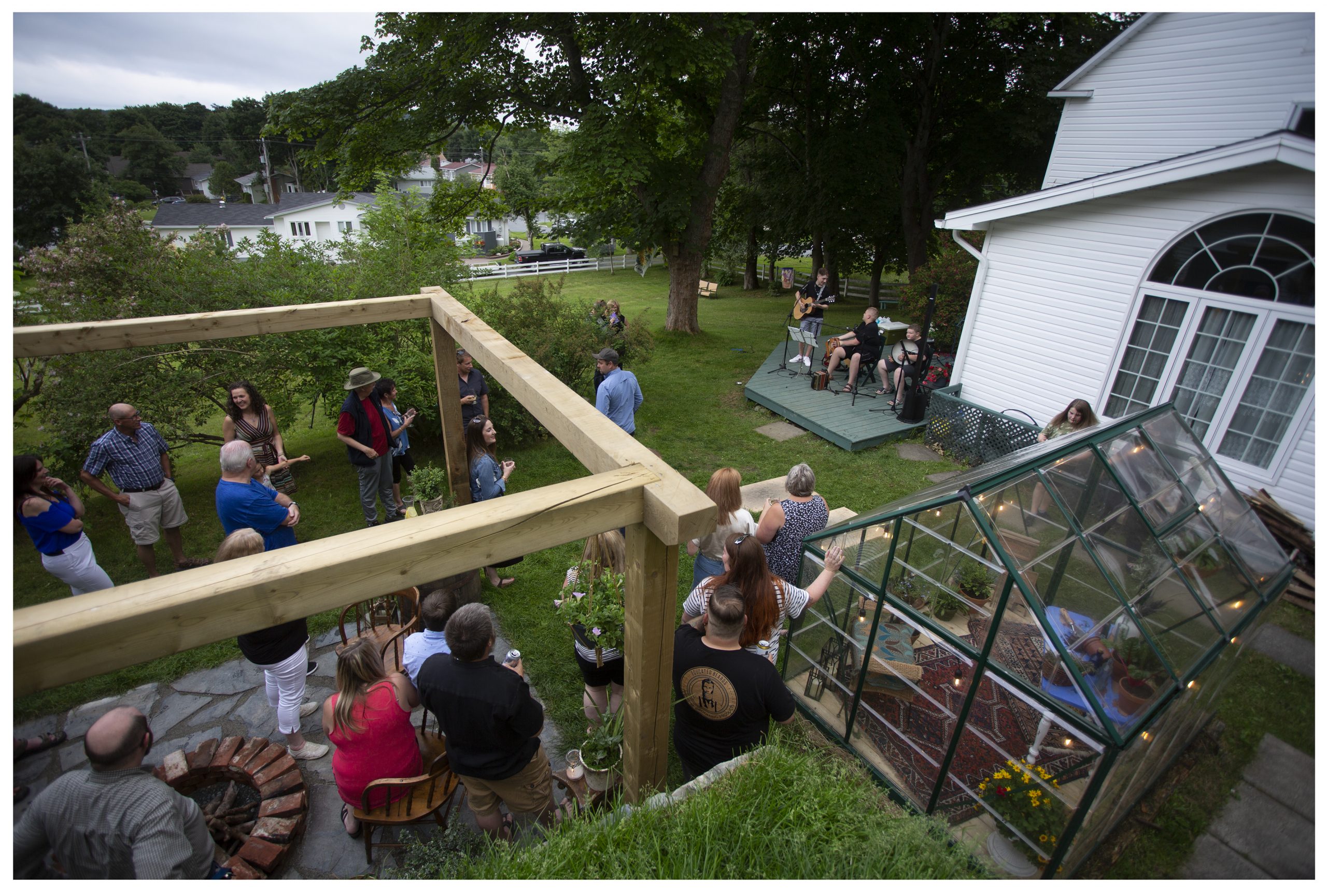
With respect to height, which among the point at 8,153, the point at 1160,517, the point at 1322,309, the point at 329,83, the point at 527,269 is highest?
the point at 329,83

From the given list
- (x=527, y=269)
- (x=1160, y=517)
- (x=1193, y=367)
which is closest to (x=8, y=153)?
(x=1160, y=517)

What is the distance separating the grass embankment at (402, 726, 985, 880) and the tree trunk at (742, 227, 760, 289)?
24.8 m

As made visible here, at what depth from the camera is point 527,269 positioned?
3081 centimetres

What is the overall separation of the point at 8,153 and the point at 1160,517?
6.35m

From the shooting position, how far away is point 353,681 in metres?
2.77

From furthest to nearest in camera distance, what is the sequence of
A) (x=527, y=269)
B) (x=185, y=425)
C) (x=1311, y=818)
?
(x=527, y=269) < (x=185, y=425) < (x=1311, y=818)

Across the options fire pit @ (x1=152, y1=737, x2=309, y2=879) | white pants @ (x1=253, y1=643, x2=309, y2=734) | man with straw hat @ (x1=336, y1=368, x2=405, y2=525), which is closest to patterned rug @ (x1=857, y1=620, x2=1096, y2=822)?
fire pit @ (x1=152, y1=737, x2=309, y2=879)

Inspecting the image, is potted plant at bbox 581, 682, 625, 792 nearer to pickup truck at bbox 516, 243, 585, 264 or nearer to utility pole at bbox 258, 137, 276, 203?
pickup truck at bbox 516, 243, 585, 264

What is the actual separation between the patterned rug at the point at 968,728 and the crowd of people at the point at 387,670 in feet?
2.46

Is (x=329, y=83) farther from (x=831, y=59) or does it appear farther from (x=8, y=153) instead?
(x=831, y=59)

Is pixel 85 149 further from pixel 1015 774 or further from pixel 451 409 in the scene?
pixel 1015 774

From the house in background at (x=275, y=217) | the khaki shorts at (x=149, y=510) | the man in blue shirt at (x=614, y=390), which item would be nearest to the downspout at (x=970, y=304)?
the man in blue shirt at (x=614, y=390)

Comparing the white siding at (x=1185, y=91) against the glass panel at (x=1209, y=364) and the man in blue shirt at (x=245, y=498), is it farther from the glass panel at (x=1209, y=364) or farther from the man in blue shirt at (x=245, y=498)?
the man in blue shirt at (x=245, y=498)

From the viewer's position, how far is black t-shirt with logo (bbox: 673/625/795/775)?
2.86 meters
